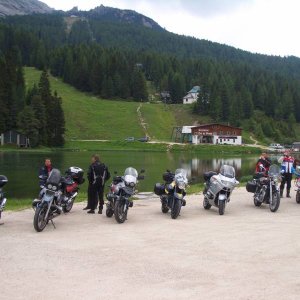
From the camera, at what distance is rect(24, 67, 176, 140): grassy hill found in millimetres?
119188

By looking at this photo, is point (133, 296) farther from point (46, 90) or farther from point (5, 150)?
→ point (46, 90)

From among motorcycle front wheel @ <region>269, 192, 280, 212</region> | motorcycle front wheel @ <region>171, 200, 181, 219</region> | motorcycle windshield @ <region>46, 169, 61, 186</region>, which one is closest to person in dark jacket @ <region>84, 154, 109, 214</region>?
motorcycle front wheel @ <region>171, 200, 181, 219</region>

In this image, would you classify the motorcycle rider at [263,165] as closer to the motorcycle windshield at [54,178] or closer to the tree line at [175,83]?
the motorcycle windshield at [54,178]

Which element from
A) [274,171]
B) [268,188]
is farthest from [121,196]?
[274,171]

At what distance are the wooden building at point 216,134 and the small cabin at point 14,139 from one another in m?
47.0

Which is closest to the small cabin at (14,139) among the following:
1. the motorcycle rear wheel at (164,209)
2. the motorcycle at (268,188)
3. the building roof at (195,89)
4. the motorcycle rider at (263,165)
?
the motorcycle rider at (263,165)

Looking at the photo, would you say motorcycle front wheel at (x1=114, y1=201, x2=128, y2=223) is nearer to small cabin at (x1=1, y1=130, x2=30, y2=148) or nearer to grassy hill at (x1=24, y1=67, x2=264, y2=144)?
small cabin at (x1=1, y1=130, x2=30, y2=148)

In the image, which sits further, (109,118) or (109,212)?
(109,118)

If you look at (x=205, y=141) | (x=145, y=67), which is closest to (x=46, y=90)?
(x=205, y=141)

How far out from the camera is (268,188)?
18594 millimetres

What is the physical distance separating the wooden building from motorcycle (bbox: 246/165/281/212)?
10546 cm

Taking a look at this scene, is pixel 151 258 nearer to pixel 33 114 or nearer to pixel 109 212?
pixel 109 212

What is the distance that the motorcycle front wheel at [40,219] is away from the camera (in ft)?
41.9

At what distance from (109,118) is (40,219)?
391 ft
